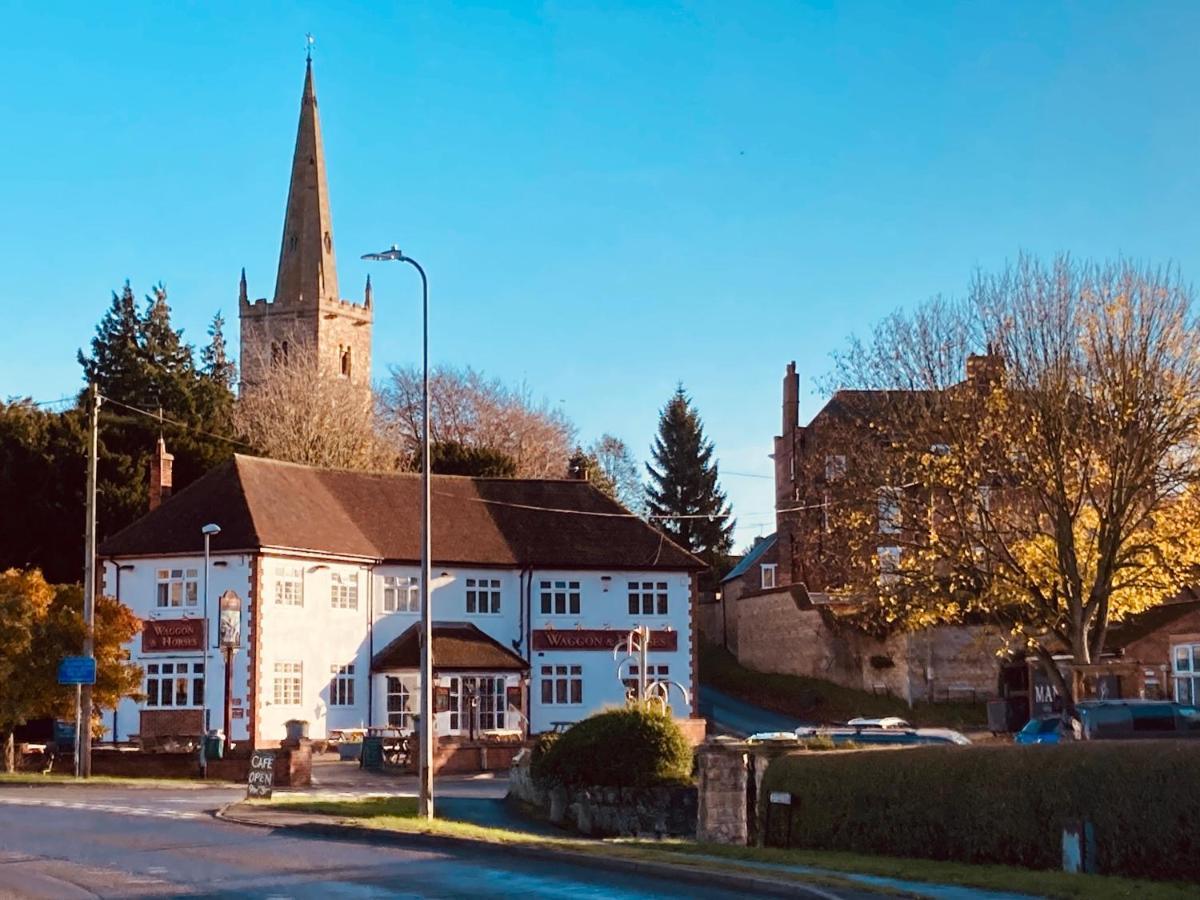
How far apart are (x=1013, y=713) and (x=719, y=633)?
25453 mm

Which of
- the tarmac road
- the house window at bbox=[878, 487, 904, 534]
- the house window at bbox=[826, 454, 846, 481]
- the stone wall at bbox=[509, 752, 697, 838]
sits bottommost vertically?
the stone wall at bbox=[509, 752, 697, 838]

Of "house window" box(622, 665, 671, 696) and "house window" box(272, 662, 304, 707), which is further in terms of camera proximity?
"house window" box(622, 665, 671, 696)

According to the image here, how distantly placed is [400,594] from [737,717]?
15.1 meters

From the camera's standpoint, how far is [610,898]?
1684 centimetres

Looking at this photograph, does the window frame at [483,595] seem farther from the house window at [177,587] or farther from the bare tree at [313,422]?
the bare tree at [313,422]

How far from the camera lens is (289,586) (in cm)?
5134

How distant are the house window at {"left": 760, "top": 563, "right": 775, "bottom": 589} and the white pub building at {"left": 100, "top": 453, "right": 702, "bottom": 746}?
1274 centimetres

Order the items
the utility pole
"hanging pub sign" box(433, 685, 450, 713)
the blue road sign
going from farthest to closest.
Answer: "hanging pub sign" box(433, 685, 450, 713) → the utility pole → the blue road sign

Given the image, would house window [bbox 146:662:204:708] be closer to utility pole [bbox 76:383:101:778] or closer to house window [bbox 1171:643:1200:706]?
utility pole [bbox 76:383:101:778]

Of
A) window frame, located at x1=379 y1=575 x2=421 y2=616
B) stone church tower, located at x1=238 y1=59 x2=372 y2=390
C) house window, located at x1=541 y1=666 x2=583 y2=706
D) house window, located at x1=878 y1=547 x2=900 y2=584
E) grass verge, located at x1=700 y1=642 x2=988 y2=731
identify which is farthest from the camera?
stone church tower, located at x1=238 y1=59 x2=372 y2=390

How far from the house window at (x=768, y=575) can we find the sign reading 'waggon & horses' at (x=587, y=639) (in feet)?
48.8

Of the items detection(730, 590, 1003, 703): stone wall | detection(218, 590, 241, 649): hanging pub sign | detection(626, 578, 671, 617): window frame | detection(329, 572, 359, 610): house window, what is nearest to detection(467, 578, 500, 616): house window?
detection(329, 572, 359, 610): house window

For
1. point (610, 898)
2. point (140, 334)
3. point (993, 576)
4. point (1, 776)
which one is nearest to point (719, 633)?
point (140, 334)

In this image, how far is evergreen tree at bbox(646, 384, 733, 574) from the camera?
302ft
